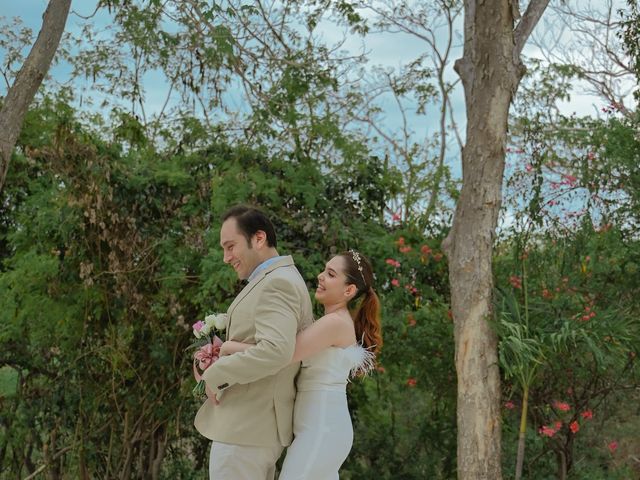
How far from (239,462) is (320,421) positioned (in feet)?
1.02

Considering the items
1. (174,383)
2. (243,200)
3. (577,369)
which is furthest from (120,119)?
(577,369)

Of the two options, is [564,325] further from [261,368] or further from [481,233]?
[261,368]

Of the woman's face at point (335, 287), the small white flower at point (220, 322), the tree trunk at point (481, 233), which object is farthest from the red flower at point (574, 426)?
the small white flower at point (220, 322)

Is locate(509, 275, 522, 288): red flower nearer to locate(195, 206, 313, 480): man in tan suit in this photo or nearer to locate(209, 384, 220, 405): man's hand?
locate(195, 206, 313, 480): man in tan suit

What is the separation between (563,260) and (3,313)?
466 centimetres

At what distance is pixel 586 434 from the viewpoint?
27.5ft

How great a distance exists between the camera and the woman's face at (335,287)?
10.7 ft

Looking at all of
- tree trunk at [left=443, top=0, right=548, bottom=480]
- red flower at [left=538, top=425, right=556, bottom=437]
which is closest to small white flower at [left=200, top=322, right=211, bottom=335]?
tree trunk at [left=443, top=0, right=548, bottom=480]

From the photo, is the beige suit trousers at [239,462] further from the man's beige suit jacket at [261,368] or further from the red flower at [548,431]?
the red flower at [548,431]

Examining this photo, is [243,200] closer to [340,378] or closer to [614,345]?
[614,345]

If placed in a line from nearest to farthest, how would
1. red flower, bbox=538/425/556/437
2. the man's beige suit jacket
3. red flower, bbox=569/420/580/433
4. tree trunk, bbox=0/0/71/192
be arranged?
the man's beige suit jacket, tree trunk, bbox=0/0/71/192, red flower, bbox=538/425/556/437, red flower, bbox=569/420/580/433

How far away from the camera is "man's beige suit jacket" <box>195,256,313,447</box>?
285 centimetres

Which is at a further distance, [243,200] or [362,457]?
[362,457]

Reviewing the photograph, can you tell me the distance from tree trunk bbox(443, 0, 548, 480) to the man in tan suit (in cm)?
389
